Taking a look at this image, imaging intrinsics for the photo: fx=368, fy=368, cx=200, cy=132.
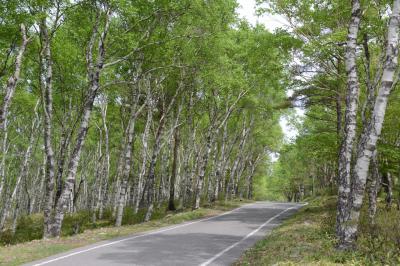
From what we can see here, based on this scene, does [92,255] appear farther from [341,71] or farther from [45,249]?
[341,71]

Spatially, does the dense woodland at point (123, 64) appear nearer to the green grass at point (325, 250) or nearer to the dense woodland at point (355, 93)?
the dense woodland at point (355, 93)

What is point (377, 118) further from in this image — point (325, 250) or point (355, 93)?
point (325, 250)

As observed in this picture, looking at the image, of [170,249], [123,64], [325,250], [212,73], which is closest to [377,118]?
[325,250]

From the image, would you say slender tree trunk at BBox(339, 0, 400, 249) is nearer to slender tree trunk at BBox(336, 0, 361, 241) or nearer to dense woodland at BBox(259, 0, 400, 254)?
dense woodland at BBox(259, 0, 400, 254)

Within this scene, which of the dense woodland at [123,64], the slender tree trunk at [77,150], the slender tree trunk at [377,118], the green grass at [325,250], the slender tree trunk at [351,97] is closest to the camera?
the green grass at [325,250]

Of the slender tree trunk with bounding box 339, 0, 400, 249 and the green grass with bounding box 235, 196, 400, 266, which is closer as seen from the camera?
the green grass with bounding box 235, 196, 400, 266

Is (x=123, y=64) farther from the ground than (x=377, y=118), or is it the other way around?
(x=123, y=64)

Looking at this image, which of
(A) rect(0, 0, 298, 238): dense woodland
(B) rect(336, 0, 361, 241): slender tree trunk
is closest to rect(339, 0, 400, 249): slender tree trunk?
(B) rect(336, 0, 361, 241): slender tree trunk

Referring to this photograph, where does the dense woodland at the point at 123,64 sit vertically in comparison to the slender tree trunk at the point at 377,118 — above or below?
above

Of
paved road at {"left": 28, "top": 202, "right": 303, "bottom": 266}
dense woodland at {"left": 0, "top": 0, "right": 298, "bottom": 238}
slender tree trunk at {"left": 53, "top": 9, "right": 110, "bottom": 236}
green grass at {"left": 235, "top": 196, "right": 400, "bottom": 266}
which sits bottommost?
paved road at {"left": 28, "top": 202, "right": 303, "bottom": 266}

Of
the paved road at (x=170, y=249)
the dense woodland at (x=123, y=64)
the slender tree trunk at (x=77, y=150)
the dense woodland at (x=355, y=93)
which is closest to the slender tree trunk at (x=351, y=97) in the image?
the dense woodland at (x=355, y=93)

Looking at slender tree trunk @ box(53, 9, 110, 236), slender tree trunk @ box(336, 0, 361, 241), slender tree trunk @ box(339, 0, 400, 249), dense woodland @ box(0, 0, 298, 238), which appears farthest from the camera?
dense woodland @ box(0, 0, 298, 238)

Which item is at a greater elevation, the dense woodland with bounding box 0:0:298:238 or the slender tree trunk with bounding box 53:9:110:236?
the dense woodland with bounding box 0:0:298:238

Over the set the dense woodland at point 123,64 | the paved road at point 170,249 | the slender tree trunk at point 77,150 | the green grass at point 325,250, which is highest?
the dense woodland at point 123,64
